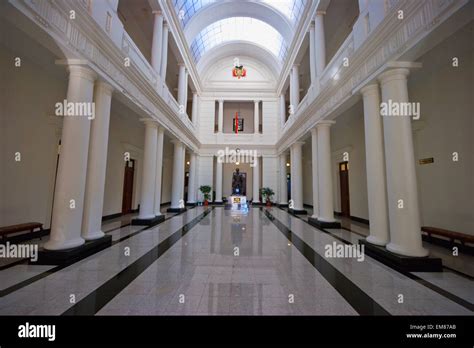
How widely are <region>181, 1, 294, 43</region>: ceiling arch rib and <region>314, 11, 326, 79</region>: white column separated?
442cm

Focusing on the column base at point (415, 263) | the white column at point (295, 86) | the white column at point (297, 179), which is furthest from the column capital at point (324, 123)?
the column base at point (415, 263)

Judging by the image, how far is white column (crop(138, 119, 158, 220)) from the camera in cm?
772

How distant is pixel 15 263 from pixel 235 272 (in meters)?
4.25

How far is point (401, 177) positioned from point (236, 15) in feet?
51.9

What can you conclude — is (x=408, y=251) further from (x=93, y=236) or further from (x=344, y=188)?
(x=344, y=188)

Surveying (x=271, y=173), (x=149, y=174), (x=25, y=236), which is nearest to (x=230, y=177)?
(x=271, y=173)

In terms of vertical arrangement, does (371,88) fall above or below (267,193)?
above

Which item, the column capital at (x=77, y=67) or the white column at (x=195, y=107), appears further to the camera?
the white column at (x=195, y=107)

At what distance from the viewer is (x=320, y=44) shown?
25.6 feet

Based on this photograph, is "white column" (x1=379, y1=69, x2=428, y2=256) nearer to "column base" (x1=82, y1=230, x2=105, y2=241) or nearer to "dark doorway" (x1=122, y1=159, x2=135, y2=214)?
"column base" (x1=82, y1=230, x2=105, y2=241)

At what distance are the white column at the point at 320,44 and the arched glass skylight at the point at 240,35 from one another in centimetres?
729

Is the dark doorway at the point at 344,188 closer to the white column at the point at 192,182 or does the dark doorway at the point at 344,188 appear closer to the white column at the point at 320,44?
the white column at the point at 320,44

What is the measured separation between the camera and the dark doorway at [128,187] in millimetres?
10477

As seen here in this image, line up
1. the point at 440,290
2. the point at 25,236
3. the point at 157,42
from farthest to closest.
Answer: the point at 157,42 < the point at 25,236 < the point at 440,290
